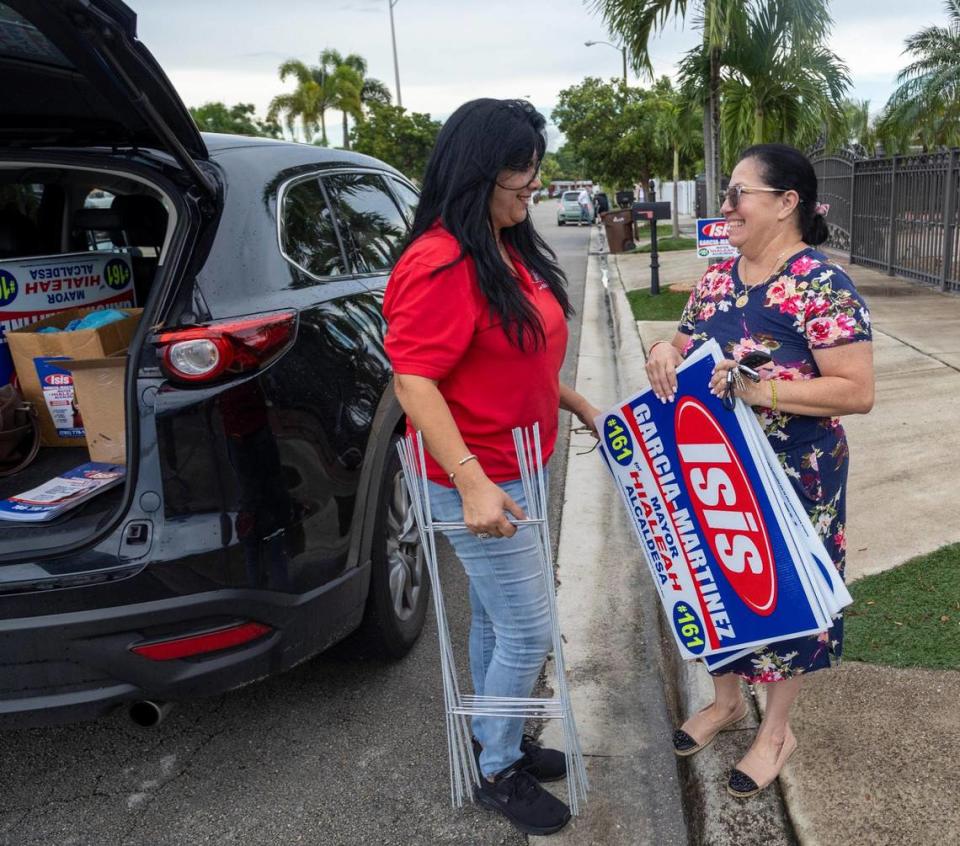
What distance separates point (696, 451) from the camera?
2484 mm

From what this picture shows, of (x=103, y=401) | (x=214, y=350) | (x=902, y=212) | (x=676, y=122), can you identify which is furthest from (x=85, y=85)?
(x=902, y=212)

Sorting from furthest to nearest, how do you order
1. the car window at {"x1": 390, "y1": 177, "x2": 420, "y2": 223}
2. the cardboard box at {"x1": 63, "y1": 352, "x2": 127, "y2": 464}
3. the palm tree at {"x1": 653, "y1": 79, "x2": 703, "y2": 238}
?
the palm tree at {"x1": 653, "y1": 79, "x2": 703, "y2": 238} < the car window at {"x1": 390, "y1": 177, "x2": 420, "y2": 223} < the cardboard box at {"x1": 63, "y1": 352, "x2": 127, "y2": 464}

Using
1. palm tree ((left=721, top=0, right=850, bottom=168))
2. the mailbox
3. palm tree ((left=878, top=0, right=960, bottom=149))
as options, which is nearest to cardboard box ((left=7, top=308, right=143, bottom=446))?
palm tree ((left=721, top=0, right=850, bottom=168))

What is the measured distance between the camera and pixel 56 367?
3.24 meters

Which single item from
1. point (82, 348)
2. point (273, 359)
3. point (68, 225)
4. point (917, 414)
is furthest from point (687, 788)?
point (917, 414)

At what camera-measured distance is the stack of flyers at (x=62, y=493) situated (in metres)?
2.65

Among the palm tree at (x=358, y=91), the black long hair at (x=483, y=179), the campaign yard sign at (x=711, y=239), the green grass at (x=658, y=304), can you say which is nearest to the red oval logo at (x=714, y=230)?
the campaign yard sign at (x=711, y=239)

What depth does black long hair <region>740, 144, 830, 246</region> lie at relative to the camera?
2402mm

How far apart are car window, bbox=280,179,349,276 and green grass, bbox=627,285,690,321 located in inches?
293

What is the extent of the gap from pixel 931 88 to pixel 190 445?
30.0m

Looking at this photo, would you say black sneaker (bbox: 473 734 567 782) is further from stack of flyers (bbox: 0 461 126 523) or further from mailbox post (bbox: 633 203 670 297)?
mailbox post (bbox: 633 203 670 297)

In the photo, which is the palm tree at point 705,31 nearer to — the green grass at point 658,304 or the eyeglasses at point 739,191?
the green grass at point 658,304

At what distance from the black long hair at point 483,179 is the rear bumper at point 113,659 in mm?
1013

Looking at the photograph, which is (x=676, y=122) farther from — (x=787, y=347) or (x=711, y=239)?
(x=787, y=347)
